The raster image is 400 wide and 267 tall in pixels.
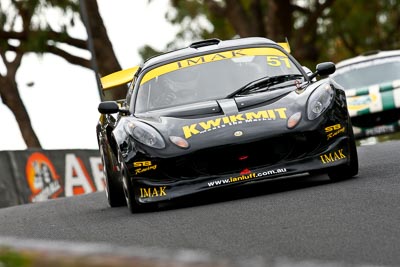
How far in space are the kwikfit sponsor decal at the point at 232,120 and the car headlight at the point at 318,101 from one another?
0.21 metres

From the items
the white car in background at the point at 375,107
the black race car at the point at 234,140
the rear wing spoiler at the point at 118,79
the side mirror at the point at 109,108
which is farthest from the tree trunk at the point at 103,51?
the black race car at the point at 234,140

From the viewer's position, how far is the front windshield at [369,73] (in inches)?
851

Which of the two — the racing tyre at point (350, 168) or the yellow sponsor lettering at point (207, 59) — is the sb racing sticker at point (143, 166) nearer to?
the racing tyre at point (350, 168)

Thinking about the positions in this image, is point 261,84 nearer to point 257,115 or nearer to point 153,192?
point 257,115

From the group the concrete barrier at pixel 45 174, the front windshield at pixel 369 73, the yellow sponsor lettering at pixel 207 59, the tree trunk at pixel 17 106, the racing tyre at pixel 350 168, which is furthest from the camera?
the tree trunk at pixel 17 106

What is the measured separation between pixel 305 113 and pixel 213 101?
0.91 metres

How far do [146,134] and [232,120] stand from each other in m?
0.69

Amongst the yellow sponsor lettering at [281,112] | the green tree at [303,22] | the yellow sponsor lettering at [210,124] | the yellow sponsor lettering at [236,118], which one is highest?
the yellow sponsor lettering at [210,124]

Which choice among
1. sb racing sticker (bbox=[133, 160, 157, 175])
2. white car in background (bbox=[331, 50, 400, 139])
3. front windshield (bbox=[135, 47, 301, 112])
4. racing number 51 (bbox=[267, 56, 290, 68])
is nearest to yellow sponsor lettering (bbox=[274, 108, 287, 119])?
front windshield (bbox=[135, 47, 301, 112])

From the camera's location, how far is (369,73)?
2192 centimetres

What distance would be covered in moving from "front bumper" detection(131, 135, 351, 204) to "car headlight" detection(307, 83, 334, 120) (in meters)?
0.28

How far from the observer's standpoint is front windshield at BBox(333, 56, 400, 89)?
70.9ft

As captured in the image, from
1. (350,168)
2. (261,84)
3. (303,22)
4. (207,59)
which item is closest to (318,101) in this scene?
(350,168)

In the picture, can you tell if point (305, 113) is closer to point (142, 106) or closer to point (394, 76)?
point (142, 106)
